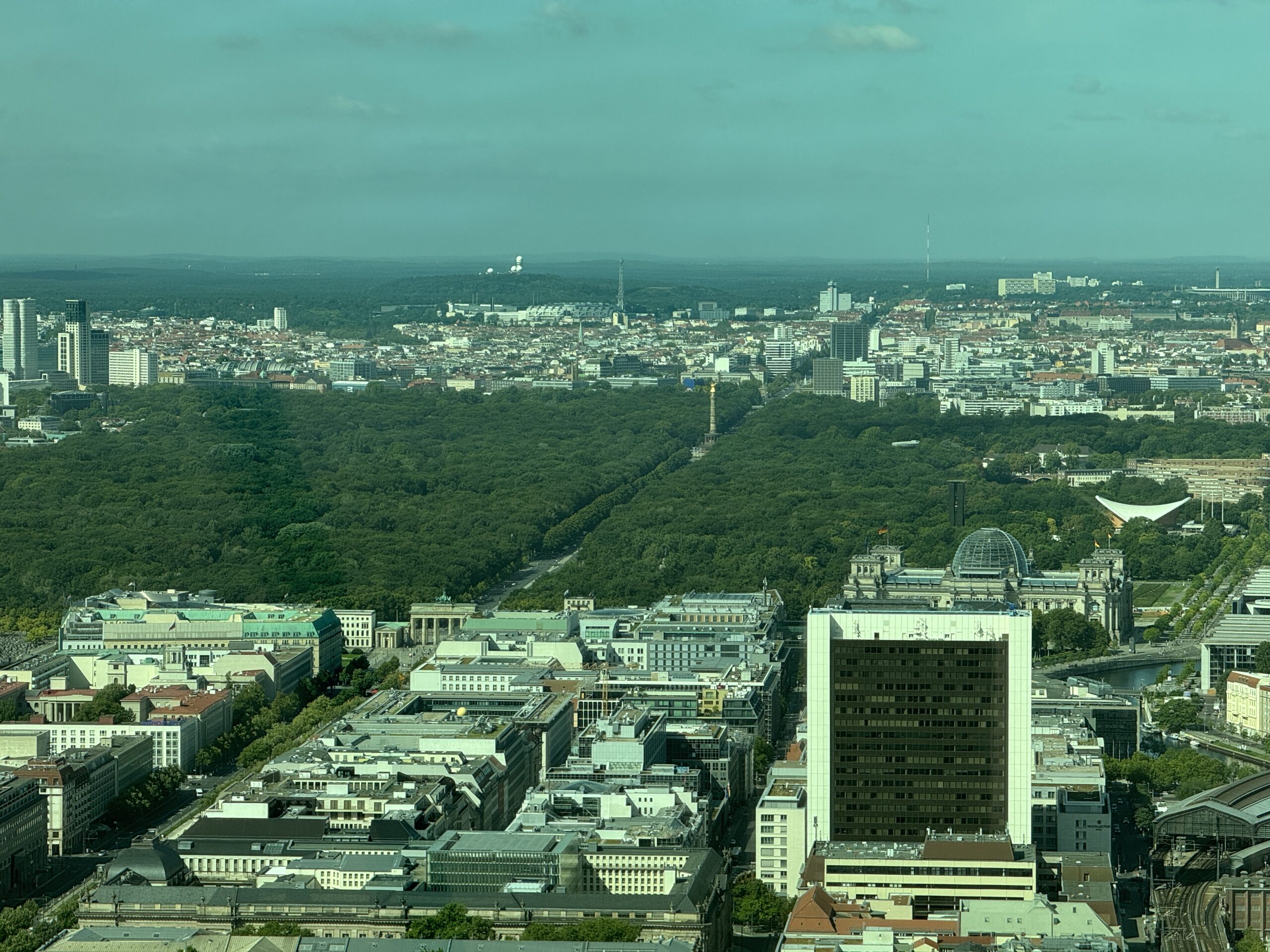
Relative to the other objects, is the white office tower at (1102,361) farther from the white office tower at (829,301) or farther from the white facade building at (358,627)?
the white facade building at (358,627)

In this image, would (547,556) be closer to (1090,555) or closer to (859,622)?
(1090,555)

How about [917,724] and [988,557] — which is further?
[988,557]

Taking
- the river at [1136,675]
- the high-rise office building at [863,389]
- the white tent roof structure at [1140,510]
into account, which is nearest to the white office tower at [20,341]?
the high-rise office building at [863,389]

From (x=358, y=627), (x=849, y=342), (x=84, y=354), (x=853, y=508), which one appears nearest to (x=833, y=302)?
(x=849, y=342)

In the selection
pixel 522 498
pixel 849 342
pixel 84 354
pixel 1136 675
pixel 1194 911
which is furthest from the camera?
pixel 849 342

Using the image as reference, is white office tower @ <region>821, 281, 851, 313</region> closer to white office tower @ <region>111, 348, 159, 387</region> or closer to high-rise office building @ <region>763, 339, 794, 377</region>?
high-rise office building @ <region>763, 339, 794, 377</region>

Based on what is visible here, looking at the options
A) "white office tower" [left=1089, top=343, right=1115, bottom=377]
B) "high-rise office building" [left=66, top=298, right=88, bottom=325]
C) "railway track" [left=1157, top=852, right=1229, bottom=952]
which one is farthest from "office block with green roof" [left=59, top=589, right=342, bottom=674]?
"white office tower" [left=1089, top=343, right=1115, bottom=377]

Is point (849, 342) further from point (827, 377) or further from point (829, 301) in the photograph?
point (829, 301)
